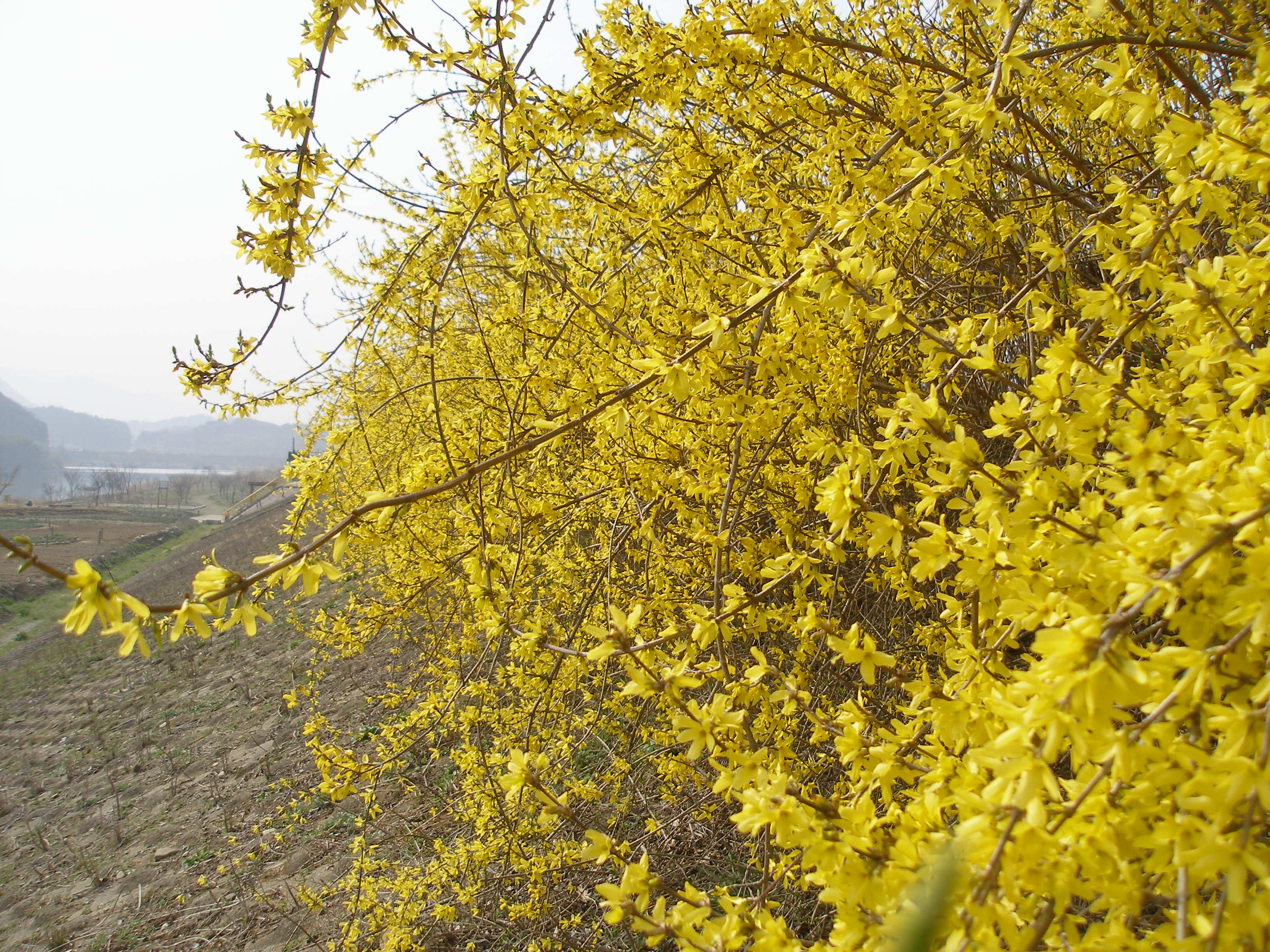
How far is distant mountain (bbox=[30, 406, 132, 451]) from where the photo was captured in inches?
4754

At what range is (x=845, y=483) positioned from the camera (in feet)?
4.06

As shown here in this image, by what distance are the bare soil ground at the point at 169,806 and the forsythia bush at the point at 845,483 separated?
4.80 feet

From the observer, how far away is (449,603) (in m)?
4.37

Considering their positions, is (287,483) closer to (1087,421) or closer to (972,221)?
(1087,421)

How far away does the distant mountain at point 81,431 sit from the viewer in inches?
4754

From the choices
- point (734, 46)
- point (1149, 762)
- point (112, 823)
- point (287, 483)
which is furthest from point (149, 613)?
point (112, 823)

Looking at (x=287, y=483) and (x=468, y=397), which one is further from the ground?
(x=468, y=397)

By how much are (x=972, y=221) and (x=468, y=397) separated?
364cm

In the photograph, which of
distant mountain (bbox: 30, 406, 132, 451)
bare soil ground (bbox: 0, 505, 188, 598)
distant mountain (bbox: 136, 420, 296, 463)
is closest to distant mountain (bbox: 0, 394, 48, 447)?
distant mountain (bbox: 30, 406, 132, 451)

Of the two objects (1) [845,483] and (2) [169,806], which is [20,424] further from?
(1) [845,483]

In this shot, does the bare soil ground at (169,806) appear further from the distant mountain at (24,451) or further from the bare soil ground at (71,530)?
the distant mountain at (24,451)

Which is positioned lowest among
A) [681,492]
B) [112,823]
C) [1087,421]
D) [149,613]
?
[112,823]

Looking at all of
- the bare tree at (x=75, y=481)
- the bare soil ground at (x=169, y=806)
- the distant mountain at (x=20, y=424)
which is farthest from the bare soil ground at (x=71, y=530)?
the distant mountain at (x=20, y=424)

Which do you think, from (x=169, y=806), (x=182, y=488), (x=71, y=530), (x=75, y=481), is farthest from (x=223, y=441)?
(x=169, y=806)
